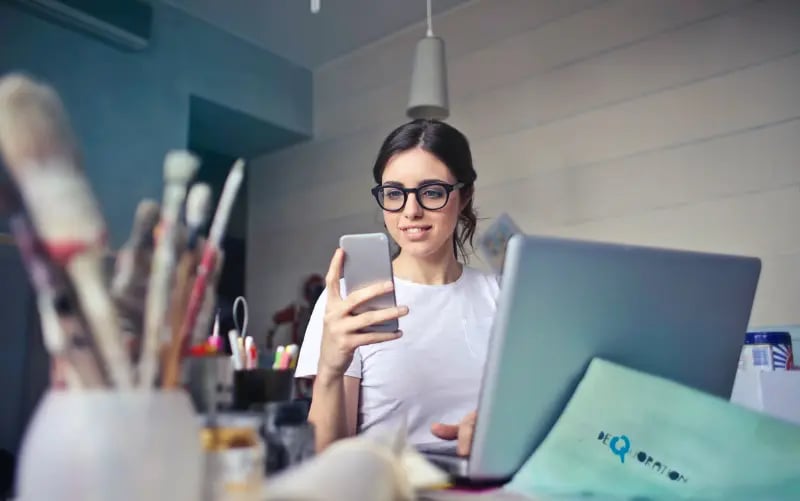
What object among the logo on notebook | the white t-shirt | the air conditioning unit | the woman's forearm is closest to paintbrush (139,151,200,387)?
the logo on notebook

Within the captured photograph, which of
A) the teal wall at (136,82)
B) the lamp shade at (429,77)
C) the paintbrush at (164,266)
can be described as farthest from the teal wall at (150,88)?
the paintbrush at (164,266)

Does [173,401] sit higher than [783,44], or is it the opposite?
[783,44]

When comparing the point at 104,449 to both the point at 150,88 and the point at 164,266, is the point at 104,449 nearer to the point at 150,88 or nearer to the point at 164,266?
the point at 164,266

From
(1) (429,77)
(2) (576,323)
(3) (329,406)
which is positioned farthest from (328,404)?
(1) (429,77)

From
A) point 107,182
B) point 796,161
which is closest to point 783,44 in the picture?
point 796,161

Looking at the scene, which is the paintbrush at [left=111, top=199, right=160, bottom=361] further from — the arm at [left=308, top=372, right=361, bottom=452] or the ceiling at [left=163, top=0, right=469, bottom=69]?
the ceiling at [left=163, top=0, right=469, bottom=69]

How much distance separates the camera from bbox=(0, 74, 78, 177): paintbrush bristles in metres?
0.35

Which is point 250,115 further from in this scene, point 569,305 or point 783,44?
point 569,305

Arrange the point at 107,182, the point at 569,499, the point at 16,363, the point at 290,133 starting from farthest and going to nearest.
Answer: the point at 290,133
the point at 107,182
the point at 16,363
the point at 569,499

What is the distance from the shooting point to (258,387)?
584 mm

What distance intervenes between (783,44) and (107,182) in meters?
2.47

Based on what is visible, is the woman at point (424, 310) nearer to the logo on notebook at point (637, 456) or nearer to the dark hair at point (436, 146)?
the dark hair at point (436, 146)

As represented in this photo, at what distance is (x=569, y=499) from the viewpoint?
0.59 metres

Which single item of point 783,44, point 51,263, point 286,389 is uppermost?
point 783,44
